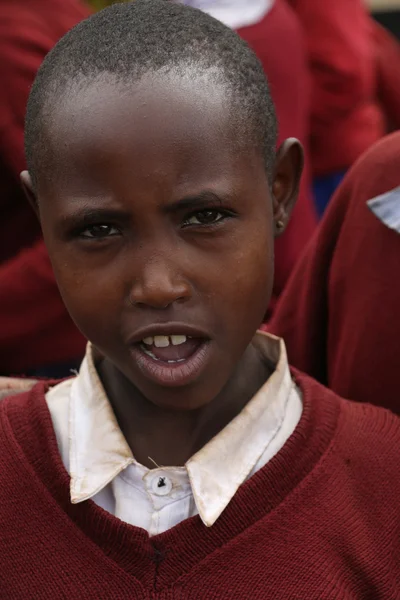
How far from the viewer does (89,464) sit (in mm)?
1238

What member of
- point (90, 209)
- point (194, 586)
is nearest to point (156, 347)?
point (90, 209)

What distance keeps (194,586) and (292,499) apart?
0.17 m

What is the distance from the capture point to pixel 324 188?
321 cm

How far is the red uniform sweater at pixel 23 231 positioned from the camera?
202 cm

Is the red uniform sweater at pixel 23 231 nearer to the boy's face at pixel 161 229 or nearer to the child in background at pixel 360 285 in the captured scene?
the child in background at pixel 360 285

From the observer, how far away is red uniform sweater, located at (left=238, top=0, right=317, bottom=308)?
2324 millimetres

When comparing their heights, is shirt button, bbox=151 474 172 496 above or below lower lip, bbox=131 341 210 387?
below

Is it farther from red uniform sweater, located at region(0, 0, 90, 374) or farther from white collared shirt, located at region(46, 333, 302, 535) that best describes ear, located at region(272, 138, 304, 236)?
red uniform sweater, located at region(0, 0, 90, 374)

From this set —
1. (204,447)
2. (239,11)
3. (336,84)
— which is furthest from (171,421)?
(336,84)

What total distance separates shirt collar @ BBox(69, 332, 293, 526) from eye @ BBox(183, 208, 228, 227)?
10.6 inches

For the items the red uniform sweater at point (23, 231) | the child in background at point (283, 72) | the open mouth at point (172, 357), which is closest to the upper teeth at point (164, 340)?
the open mouth at point (172, 357)

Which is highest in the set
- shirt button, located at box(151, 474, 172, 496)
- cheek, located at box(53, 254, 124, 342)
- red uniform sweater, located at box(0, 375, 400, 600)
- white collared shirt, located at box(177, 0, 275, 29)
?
white collared shirt, located at box(177, 0, 275, 29)

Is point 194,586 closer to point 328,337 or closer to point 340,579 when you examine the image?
point 340,579

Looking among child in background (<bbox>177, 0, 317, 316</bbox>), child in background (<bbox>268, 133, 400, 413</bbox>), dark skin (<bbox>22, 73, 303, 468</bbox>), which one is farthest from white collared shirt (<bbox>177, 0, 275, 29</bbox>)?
dark skin (<bbox>22, 73, 303, 468</bbox>)
